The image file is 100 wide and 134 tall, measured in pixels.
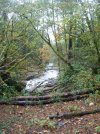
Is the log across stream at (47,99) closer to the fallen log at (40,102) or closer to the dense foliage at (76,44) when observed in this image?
the fallen log at (40,102)

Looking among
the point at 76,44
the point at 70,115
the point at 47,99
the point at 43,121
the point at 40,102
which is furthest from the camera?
the point at 76,44

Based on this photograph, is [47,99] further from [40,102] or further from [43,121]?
[43,121]

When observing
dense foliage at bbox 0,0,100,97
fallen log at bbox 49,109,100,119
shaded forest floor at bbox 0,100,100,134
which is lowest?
shaded forest floor at bbox 0,100,100,134

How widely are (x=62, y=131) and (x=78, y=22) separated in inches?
299

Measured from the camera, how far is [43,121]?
701 cm

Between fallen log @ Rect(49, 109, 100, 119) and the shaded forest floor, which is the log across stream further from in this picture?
fallen log @ Rect(49, 109, 100, 119)

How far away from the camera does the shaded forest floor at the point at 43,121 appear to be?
644 cm

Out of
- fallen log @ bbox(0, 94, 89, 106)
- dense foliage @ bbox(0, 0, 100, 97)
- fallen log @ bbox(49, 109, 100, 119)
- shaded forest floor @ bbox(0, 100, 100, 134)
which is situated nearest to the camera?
shaded forest floor @ bbox(0, 100, 100, 134)

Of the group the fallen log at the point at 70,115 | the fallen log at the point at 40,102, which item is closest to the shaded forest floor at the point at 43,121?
the fallen log at the point at 70,115

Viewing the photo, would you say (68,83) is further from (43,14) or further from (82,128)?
(43,14)

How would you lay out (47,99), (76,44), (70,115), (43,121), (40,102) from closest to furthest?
(43,121) < (70,115) < (40,102) < (47,99) < (76,44)

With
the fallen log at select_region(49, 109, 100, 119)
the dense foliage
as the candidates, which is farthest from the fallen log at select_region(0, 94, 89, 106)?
the fallen log at select_region(49, 109, 100, 119)

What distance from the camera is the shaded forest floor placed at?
21.1 feet

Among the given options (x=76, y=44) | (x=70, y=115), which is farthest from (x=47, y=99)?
(x=76, y=44)
